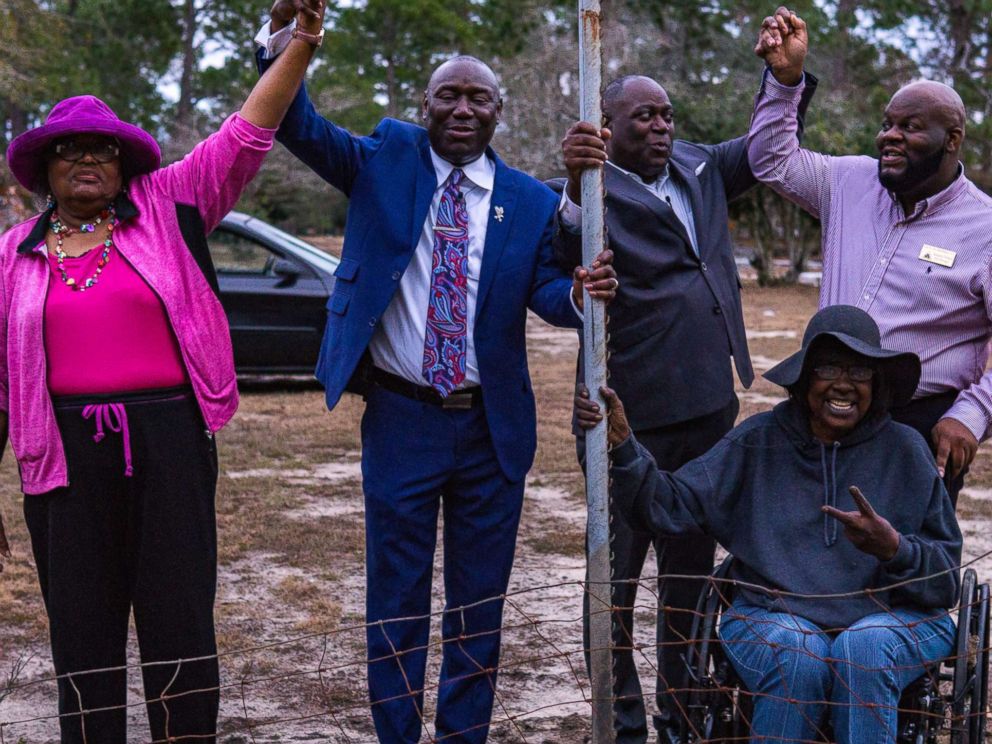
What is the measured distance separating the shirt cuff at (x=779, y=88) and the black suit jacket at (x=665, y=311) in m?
0.08

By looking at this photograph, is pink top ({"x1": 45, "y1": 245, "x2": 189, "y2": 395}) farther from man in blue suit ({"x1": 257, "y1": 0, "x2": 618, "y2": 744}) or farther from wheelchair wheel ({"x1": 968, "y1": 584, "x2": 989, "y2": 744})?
wheelchair wheel ({"x1": 968, "y1": 584, "x2": 989, "y2": 744})

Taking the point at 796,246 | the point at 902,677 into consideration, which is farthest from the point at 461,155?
the point at 796,246

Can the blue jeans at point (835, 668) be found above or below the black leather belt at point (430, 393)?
below

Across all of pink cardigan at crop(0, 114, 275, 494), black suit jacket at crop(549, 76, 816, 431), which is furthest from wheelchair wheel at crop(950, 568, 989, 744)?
pink cardigan at crop(0, 114, 275, 494)

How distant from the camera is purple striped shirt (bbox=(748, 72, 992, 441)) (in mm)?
3764

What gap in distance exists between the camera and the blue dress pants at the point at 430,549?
3.77m

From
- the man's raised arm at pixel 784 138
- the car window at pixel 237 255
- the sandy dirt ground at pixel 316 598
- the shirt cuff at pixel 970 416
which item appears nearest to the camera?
the shirt cuff at pixel 970 416

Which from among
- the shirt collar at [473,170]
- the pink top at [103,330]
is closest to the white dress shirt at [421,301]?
the shirt collar at [473,170]

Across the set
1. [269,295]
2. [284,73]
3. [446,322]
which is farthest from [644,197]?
[269,295]

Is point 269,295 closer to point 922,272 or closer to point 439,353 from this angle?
point 439,353

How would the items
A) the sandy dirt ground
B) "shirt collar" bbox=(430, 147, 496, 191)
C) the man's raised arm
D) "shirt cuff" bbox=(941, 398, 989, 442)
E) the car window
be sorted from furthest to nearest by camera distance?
1. the car window
2. the sandy dirt ground
3. the man's raised arm
4. "shirt collar" bbox=(430, 147, 496, 191)
5. "shirt cuff" bbox=(941, 398, 989, 442)

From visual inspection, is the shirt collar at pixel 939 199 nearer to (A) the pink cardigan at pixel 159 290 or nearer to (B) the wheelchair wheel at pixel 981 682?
(B) the wheelchair wheel at pixel 981 682

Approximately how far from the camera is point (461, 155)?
377 centimetres

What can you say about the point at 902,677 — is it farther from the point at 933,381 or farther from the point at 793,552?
the point at 933,381
